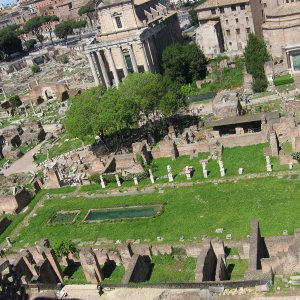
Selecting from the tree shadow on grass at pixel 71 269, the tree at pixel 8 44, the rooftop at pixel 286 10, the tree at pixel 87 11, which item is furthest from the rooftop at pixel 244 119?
the tree at pixel 87 11

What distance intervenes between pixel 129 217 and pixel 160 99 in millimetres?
17825

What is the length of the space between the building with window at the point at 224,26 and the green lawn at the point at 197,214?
3878 cm

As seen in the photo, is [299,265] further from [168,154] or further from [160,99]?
[160,99]

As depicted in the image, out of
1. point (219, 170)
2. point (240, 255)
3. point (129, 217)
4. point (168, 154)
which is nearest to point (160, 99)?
point (168, 154)

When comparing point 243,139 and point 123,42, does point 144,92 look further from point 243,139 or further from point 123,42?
point 123,42

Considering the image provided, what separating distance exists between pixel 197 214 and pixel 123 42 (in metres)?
40.5

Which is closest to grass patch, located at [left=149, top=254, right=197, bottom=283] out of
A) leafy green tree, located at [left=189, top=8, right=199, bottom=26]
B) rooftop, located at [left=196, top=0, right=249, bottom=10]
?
rooftop, located at [left=196, top=0, right=249, bottom=10]

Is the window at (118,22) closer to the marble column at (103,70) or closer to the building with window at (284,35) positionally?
the marble column at (103,70)

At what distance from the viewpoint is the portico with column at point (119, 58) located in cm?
6644

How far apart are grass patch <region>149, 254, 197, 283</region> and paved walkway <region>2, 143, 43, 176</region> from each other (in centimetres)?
2486

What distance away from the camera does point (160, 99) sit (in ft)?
159

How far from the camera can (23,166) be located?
5097 centimetres

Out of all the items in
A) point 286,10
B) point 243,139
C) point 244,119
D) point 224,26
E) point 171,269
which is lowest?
point 171,269

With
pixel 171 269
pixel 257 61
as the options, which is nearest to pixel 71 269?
pixel 171 269
